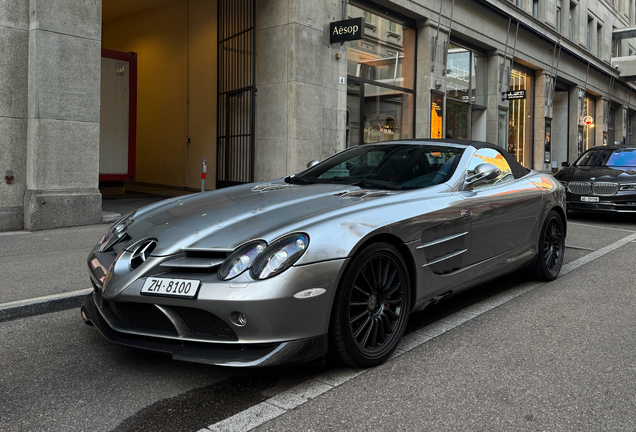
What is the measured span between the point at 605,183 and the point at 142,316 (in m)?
10.2

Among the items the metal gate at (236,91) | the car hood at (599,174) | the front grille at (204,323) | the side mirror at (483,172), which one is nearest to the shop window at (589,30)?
the car hood at (599,174)

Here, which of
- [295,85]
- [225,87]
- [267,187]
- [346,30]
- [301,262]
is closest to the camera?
[301,262]

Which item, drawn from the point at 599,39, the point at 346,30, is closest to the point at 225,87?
the point at 346,30

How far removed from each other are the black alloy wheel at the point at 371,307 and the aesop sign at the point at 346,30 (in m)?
9.90

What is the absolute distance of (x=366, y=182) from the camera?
14.1 ft

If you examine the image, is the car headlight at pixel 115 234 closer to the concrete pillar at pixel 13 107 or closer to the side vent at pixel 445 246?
the side vent at pixel 445 246

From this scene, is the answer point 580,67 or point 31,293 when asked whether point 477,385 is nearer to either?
point 31,293

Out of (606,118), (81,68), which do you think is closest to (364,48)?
(81,68)

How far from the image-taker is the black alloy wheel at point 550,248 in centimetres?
550

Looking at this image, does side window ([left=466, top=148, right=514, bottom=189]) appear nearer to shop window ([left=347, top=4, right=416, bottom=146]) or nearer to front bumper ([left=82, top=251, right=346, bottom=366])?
front bumper ([left=82, top=251, right=346, bottom=366])

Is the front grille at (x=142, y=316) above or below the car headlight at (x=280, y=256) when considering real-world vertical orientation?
below

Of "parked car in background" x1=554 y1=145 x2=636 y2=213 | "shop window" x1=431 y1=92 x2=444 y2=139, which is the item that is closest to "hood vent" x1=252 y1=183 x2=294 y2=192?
"parked car in background" x1=554 y1=145 x2=636 y2=213

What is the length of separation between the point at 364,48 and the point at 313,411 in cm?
1340

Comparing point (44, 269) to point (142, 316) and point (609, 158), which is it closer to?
point (142, 316)
